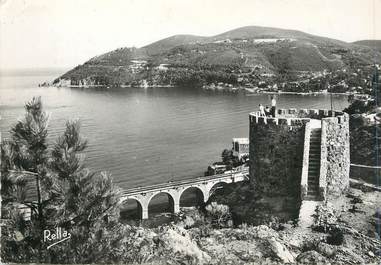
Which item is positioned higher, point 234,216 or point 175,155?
point 234,216

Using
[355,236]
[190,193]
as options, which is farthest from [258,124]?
[190,193]

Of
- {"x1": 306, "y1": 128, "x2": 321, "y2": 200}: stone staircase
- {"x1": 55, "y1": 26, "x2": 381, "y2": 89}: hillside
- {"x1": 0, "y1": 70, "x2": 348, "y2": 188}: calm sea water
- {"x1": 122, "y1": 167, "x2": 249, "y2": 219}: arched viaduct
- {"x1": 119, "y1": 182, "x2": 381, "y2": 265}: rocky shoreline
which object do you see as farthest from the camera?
{"x1": 55, "y1": 26, "x2": 381, "y2": 89}: hillside

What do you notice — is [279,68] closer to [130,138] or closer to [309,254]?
[130,138]

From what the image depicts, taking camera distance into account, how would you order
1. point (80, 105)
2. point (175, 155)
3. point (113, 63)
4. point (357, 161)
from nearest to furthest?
point (357, 161), point (175, 155), point (80, 105), point (113, 63)

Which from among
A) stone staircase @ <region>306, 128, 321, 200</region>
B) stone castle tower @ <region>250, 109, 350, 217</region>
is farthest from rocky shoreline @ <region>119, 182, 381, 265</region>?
stone castle tower @ <region>250, 109, 350, 217</region>

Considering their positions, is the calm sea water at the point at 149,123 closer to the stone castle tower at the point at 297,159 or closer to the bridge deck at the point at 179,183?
the bridge deck at the point at 179,183

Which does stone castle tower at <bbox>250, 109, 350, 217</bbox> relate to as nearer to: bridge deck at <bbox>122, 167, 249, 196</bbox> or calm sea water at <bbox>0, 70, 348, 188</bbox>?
calm sea water at <bbox>0, 70, 348, 188</bbox>

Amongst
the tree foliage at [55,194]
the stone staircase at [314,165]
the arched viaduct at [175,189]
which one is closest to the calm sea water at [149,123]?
the arched viaduct at [175,189]
